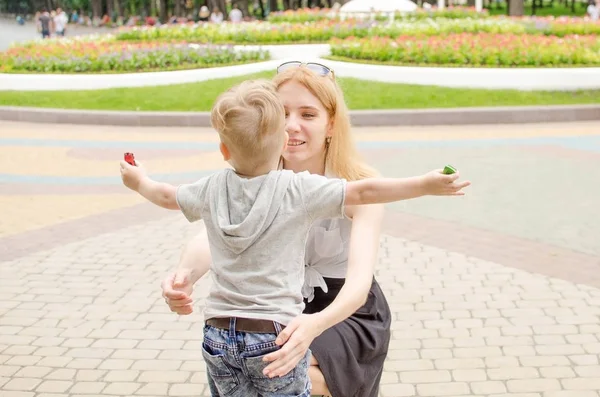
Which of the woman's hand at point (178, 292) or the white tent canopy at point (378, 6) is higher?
the white tent canopy at point (378, 6)

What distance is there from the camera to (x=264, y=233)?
235cm

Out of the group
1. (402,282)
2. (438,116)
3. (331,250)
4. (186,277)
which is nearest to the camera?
(186,277)

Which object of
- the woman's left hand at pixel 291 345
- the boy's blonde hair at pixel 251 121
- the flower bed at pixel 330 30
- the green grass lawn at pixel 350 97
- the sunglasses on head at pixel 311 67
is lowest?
the green grass lawn at pixel 350 97

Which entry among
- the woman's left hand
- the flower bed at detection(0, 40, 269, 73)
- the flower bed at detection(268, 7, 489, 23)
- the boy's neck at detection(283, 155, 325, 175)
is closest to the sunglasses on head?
the boy's neck at detection(283, 155, 325, 175)

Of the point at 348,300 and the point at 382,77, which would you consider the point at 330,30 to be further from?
the point at 348,300

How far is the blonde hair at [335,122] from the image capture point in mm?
2879

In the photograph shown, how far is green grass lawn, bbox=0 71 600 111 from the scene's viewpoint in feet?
44.1

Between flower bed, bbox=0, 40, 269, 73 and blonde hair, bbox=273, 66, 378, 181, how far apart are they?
46.9ft

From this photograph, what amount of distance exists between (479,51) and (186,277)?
13.8m

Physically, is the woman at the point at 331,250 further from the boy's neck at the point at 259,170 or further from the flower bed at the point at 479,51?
the flower bed at the point at 479,51

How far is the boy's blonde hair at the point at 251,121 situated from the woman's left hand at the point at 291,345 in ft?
1.52

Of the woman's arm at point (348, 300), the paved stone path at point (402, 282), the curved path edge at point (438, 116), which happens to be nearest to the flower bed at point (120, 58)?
the curved path edge at point (438, 116)

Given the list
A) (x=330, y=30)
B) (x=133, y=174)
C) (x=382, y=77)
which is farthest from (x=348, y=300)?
(x=330, y=30)

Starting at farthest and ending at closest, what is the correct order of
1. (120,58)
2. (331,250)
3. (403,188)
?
(120,58) < (331,250) < (403,188)
